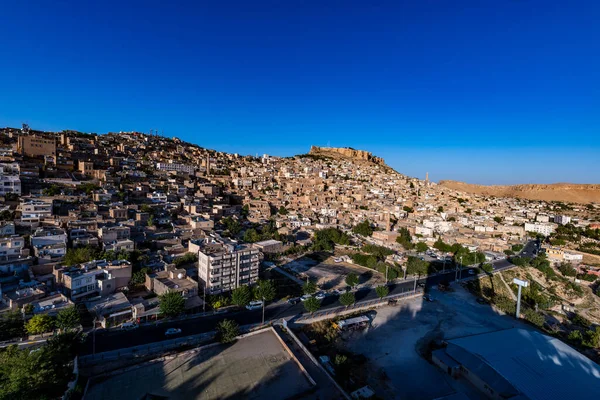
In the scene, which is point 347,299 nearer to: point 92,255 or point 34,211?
point 92,255

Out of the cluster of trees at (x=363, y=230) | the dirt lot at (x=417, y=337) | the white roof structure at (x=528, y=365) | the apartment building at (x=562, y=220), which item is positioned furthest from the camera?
the apartment building at (x=562, y=220)

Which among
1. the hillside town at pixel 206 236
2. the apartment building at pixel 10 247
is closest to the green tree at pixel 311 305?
the hillside town at pixel 206 236

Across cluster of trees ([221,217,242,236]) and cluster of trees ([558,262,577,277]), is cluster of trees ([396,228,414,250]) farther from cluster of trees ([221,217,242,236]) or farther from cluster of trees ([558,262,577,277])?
cluster of trees ([221,217,242,236])

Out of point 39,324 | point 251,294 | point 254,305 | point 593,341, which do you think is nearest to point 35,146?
point 39,324

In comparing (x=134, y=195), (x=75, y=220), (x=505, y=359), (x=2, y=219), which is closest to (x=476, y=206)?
(x=505, y=359)

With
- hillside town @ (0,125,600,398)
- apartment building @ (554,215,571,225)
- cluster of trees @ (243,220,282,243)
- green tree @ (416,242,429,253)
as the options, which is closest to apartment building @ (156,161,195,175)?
hillside town @ (0,125,600,398)

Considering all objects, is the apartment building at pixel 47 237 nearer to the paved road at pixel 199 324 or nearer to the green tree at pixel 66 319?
the green tree at pixel 66 319
